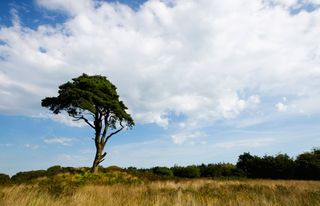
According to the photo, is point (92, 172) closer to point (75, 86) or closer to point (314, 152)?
point (75, 86)

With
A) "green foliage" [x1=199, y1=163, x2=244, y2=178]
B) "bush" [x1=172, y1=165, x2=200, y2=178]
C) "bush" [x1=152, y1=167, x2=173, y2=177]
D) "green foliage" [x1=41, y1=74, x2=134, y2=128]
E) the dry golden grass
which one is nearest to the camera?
the dry golden grass

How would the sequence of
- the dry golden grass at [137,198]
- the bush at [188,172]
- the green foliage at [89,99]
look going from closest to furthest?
the dry golden grass at [137,198], the green foliage at [89,99], the bush at [188,172]

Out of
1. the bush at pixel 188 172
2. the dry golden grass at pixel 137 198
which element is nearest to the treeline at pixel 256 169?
the bush at pixel 188 172

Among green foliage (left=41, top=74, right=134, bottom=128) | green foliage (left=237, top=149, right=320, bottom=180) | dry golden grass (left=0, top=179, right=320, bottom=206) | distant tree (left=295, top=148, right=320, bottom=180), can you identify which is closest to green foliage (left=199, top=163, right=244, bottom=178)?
green foliage (left=237, top=149, right=320, bottom=180)

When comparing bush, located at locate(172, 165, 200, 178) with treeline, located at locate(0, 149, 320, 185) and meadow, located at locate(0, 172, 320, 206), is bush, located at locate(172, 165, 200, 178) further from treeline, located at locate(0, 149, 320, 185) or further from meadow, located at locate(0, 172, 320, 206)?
meadow, located at locate(0, 172, 320, 206)

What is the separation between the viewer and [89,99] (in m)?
27.3

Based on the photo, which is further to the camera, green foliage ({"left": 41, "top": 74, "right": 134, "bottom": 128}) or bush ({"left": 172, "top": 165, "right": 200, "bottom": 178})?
bush ({"left": 172, "top": 165, "right": 200, "bottom": 178})

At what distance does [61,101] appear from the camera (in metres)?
27.9

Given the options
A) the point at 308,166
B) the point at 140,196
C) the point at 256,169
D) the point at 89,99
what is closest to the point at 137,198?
the point at 140,196

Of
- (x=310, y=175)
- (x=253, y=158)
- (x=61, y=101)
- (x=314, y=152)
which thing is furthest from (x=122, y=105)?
(x=314, y=152)

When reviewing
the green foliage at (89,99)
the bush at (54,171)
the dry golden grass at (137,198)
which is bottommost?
the dry golden grass at (137,198)

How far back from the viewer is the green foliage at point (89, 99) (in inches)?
1062

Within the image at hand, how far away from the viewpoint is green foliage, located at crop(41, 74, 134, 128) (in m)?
27.0

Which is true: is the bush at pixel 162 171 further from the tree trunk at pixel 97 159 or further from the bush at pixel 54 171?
the bush at pixel 54 171
